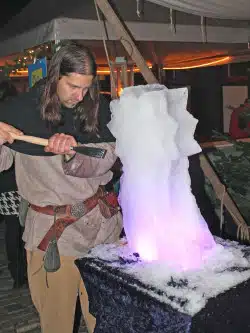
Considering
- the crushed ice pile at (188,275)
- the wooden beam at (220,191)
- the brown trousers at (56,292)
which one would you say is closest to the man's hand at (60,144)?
the crushed ice pile at (188,275)

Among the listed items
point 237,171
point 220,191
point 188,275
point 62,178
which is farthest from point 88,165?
point 237,171

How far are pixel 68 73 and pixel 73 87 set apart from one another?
0.06m

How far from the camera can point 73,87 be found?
1707mm

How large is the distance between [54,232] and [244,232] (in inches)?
53.1

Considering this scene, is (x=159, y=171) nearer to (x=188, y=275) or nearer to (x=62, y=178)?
(x=188, y=275)

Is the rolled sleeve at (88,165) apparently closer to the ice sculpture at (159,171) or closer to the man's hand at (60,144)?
the man's hand at (60,144)

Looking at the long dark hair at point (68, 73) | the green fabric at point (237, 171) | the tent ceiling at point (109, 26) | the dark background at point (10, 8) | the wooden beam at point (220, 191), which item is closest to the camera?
the long dark hair at point (68, 73)

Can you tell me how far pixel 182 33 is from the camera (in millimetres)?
4246

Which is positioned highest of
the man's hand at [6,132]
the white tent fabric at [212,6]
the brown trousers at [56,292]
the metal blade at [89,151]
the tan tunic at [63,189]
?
the white tent fabric at [212,6]

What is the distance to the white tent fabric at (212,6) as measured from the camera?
2816mm

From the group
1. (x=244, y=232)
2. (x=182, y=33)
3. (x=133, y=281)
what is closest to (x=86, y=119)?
(x=133, y=281)

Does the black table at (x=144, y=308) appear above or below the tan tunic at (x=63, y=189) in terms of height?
below

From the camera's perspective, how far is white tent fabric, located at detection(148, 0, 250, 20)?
2816 mm

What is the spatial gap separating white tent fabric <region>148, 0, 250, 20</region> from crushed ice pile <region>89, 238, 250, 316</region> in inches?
74.0
